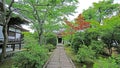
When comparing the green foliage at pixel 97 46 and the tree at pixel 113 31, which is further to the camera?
the green foliage at pixel 97 46

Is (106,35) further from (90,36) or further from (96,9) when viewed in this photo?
(96,9)

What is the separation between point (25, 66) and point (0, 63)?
13.4 feet

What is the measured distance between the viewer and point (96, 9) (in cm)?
2531

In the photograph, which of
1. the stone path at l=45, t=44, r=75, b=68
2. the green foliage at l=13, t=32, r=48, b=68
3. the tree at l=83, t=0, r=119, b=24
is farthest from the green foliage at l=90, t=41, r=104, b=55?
the tree at l=83, t=0, r=119, b=24

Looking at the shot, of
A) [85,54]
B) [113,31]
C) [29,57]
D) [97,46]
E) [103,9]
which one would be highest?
[103,9]

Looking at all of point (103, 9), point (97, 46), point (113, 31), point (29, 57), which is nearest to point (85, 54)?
point (97, 46)

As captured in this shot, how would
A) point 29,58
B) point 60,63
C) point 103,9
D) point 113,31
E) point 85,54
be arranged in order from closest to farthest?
point 29,58 < point 113,31 < point 85,54 < point 60,63 < point 103,9

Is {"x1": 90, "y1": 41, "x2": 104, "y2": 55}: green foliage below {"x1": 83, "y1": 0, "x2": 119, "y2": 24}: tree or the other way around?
below

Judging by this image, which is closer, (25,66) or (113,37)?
(25,66)

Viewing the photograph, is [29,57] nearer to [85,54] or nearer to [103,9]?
[85,54]

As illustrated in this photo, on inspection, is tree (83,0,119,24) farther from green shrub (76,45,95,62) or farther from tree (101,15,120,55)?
green shrub (76,45,95,62)

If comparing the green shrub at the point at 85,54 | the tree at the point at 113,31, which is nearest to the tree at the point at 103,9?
the tree at the point at 113,31

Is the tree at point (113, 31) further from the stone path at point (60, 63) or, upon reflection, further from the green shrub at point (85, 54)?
the stone path at point (60, 63)

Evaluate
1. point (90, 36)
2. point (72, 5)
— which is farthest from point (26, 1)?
point (90, 36)
